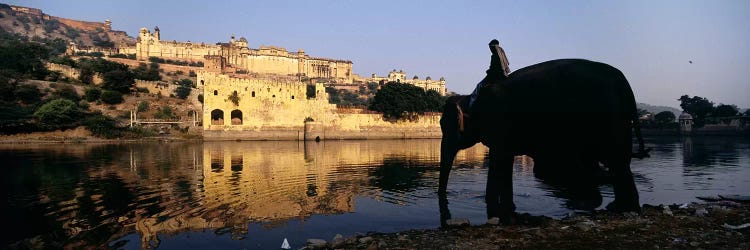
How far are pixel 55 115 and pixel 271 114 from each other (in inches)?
682

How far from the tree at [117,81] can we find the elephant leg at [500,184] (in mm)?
56660

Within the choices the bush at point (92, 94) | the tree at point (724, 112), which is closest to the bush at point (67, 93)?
the bush at point (92, 94)

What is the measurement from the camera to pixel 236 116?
4688cm

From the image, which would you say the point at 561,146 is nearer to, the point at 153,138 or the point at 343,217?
the point at 343,217

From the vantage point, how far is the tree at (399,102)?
5281cm

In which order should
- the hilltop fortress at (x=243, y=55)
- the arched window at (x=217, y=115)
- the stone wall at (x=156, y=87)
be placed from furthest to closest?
the hilltop fortress at (x=243, y=55), the stone wall at (x=156, y=87), the arched window at (x=217, y=115)

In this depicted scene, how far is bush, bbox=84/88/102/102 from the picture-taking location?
50531mm

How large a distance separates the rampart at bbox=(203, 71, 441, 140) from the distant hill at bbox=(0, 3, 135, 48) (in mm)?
122971

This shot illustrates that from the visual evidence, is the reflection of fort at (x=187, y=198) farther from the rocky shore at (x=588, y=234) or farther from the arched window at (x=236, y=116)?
the arched window at (x=236, y=116)

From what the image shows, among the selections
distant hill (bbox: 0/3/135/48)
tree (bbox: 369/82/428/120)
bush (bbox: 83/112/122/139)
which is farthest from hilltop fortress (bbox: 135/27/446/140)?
distant hill (bbox: 0/3/135/48)

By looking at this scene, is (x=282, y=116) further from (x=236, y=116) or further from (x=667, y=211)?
(x=667, y=211)

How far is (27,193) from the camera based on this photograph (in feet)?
34.4

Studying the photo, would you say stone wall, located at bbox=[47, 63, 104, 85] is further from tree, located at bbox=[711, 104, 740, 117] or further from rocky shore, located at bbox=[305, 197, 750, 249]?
tree, located at bbox=[711, 104, 740, 117]

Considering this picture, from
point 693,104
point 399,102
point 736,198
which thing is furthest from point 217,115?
point 693,104
